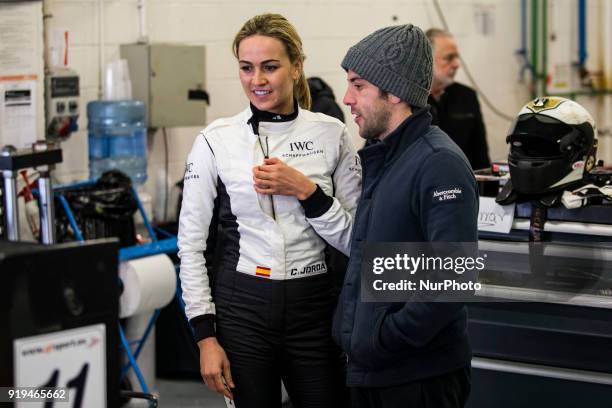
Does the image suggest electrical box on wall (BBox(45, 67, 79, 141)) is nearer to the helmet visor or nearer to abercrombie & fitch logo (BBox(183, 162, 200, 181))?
abercrombie & fitch logo (BBox(183, 162, 200, 181))

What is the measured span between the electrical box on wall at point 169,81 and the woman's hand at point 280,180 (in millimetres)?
2339

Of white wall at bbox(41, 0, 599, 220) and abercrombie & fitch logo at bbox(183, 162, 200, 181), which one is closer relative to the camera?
abercrombie & fitch logo at bbox(183, 162, 200, 181)

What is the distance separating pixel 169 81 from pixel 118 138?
1.22 ft

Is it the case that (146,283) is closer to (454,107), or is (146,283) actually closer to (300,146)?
(300,146)

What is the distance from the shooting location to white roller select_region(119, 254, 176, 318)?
3883 millimetres

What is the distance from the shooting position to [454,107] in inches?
205

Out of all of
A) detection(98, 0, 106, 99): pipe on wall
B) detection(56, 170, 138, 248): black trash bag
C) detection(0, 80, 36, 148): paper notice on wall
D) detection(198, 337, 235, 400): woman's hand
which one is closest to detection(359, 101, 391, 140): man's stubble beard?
detection(198, 337, 235, 400): woman's hand

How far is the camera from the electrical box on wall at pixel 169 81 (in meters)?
4.64

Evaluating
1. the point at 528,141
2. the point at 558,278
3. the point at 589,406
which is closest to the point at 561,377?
the point at 589,406

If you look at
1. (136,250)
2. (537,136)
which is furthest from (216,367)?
(136,250)

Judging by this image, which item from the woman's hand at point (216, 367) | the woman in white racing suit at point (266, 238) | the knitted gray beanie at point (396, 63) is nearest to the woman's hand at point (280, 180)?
the woman in white racing suit at point (266, 238)

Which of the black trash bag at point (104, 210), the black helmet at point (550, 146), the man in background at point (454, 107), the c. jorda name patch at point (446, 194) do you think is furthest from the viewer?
the man in background at point (454, 107)

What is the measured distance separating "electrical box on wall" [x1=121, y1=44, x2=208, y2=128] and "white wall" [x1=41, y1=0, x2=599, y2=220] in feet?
0.49

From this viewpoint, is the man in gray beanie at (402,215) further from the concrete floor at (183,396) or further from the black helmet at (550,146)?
the concrete floor at (183,396)
